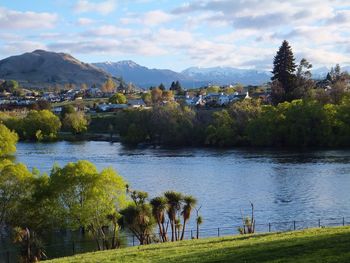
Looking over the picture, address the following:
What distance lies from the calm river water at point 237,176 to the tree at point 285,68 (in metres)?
33.7

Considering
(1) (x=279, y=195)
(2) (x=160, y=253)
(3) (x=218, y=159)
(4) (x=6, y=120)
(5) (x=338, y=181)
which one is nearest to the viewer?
(2) (x=160, y=253)

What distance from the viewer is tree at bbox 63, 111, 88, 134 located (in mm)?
157550

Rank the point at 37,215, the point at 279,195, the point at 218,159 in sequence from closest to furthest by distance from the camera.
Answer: the point at 37,215
the point at 279,195
the point at 218,159

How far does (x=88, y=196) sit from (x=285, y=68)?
333ft

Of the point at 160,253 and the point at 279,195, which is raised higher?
the point at 160,253

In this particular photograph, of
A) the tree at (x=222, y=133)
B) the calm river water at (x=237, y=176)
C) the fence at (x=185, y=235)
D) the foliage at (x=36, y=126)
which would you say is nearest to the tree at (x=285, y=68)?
the tree at (x=222, y=133)

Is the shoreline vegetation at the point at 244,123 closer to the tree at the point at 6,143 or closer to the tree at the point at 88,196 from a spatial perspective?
the tree at the point at 6,143

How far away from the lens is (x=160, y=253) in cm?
2584

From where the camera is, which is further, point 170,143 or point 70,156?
point 170,143

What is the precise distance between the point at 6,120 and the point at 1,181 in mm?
117907

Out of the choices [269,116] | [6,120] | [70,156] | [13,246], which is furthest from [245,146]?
[13,246]

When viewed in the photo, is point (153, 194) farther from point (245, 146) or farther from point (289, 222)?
point (245, 146)

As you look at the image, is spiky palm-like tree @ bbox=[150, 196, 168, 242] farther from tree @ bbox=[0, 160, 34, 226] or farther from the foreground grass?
the foreground grass

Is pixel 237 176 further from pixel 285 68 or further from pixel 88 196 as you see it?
pixel 285 68
